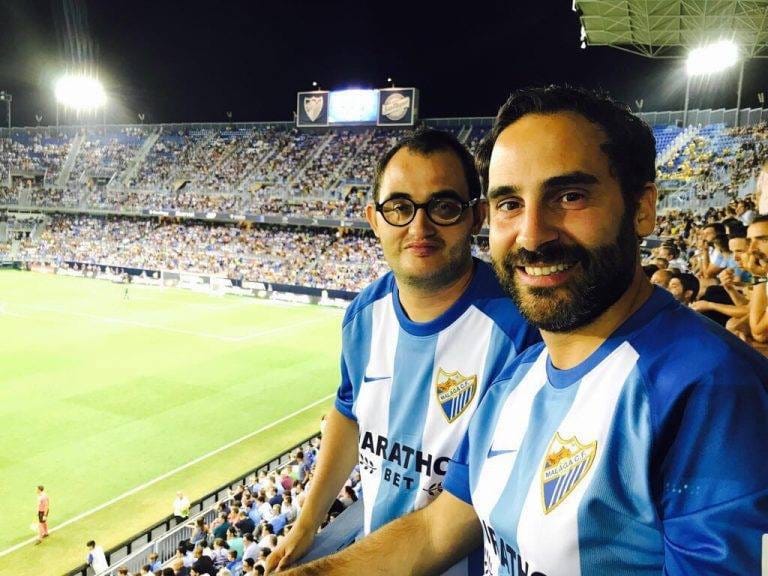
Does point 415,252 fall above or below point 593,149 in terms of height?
below

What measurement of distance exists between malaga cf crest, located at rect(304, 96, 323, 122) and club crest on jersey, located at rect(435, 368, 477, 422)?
2009 inches

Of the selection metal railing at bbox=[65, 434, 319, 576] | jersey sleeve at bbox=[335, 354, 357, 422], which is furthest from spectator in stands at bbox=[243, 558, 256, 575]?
jersey sleeve at bbox=[335, 354, 357, 422]

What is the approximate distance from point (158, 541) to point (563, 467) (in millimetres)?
10452

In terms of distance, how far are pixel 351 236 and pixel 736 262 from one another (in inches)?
1546

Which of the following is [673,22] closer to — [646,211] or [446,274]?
[446,274]

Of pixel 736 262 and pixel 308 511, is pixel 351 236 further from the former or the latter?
pixel 308 511

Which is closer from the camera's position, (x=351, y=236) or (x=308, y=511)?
(x=308, y=511)

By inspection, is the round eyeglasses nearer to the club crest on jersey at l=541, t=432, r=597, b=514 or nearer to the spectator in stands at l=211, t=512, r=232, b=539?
the club crest on jersey at l=541, t=432, r=597, b=514

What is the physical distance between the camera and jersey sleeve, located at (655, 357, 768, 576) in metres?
1.25

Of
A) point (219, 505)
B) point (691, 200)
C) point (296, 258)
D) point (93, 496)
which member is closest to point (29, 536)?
point (93, 496)

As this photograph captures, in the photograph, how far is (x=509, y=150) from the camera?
6.06 feet

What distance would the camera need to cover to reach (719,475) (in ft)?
4.21

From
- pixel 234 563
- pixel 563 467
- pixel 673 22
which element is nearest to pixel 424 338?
pixel 563 467

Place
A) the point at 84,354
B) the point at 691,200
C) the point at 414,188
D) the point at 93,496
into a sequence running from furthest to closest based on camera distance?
A: 1. the point at 691,200
2. the point at 84,354
3. the point at 93,496
4. the point at 414,188
